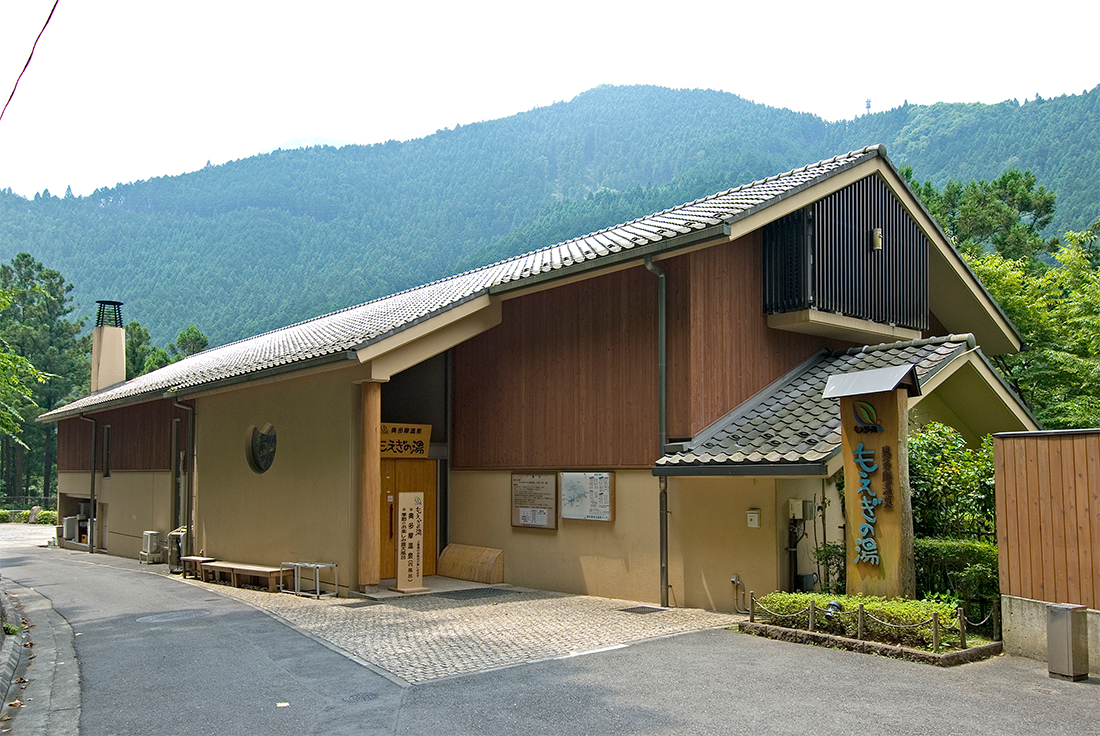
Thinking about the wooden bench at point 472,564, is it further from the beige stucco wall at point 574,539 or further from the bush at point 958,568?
the bush at point 958,568

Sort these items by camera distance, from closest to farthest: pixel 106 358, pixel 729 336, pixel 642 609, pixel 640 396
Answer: pixel 642 609
pixel 729 336
pixel 640 396
pixel 106 358

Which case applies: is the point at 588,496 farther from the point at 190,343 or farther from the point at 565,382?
the point at 190,343

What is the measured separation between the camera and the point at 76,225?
11975cm

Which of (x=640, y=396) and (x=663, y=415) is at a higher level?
(x=640, y=396)

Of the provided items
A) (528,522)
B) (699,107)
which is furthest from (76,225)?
(528,522)

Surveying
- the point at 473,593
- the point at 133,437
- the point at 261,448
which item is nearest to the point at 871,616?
the point at 473,593

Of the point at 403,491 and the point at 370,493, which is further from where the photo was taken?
the point at 403,491

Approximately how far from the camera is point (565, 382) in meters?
13.2

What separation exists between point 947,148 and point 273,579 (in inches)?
3636

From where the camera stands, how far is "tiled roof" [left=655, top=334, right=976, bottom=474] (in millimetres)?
9836

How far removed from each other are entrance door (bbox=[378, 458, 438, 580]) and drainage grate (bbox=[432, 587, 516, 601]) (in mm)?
1284

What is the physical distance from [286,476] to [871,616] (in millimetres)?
9736

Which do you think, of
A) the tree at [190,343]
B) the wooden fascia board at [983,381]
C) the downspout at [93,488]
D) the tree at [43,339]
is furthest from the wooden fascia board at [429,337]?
the tree at [190,343]

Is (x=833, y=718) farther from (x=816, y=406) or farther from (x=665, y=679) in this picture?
(x=816, y=406)
